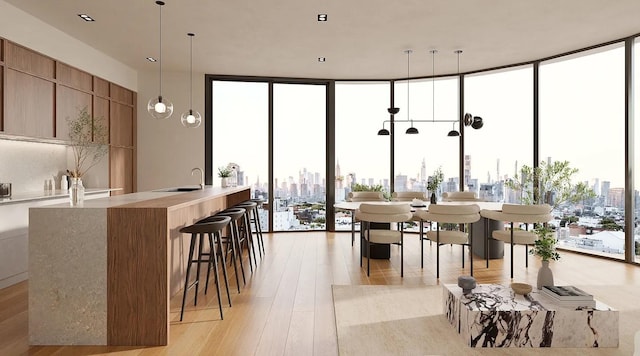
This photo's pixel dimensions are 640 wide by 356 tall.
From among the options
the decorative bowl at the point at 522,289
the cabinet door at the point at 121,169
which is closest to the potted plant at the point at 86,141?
the cabinet door at the point at 121,169

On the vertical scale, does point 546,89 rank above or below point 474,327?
above

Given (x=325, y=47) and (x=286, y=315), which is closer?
(x=286, y=315)

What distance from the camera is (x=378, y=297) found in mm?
3867

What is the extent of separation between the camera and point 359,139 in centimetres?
796

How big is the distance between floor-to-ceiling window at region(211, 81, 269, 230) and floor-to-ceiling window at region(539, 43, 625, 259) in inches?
195

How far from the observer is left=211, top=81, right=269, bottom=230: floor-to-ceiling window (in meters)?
7.64

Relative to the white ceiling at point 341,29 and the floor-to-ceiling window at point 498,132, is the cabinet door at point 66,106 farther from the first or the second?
the floor-to-ceiling window at point 498,132

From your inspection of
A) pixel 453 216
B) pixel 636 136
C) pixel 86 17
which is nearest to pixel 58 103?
pixel 86 17

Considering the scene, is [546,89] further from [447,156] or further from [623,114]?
[447,156]

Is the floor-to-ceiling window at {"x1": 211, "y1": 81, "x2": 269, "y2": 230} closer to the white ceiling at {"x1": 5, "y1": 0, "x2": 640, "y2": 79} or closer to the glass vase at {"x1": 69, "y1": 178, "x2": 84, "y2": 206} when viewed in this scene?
the white ceiling at {"x1": 5, "y1": 0, "x2": 640, "y2": 79}

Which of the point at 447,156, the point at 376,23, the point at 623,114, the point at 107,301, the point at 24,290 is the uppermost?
the point at 376,23

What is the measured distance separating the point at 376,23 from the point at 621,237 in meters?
4.53

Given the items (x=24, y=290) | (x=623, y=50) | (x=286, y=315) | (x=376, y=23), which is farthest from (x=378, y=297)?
(x=623, y=50)

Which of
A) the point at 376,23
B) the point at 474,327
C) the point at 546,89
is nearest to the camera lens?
the point at 474,327
